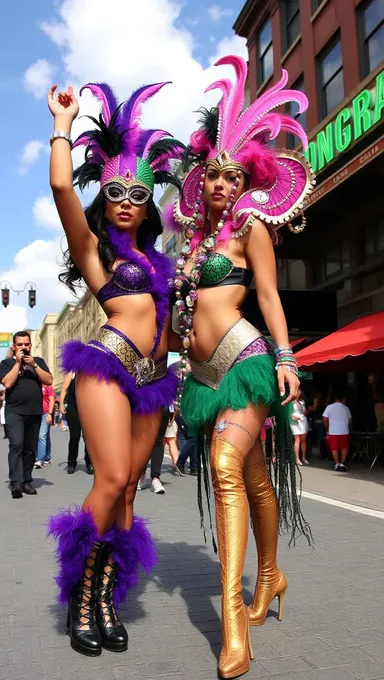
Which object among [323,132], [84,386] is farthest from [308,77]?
[84,386]

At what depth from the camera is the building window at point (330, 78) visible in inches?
582

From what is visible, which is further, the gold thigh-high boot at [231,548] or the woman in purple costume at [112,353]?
the woman in purple costume at [112,353]

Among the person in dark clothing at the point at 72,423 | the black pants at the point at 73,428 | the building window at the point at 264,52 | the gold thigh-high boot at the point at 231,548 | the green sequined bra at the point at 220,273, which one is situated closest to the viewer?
the gold thigh-high boot at the point at 231,548

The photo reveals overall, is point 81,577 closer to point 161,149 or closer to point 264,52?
point 161,149

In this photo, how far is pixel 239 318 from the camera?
9.62ft

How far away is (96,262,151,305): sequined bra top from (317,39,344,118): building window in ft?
43.9

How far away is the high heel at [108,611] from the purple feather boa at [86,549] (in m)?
0.03

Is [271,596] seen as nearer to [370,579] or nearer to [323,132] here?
[370,579]

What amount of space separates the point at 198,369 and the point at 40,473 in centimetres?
823

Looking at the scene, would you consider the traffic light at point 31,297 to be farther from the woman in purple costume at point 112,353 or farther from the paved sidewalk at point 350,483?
the woman in purple costume at point 112,353

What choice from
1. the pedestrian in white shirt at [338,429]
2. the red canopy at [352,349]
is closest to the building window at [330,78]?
the red canopy at [352,349]

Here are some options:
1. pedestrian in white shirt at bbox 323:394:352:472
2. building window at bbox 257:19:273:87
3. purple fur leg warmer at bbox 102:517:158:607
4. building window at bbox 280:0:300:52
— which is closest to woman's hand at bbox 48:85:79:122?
purple fur leg warmer at bbox 102:517:158:607

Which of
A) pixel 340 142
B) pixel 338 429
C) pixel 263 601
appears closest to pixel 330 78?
pixel 340 142

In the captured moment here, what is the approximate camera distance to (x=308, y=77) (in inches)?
639
